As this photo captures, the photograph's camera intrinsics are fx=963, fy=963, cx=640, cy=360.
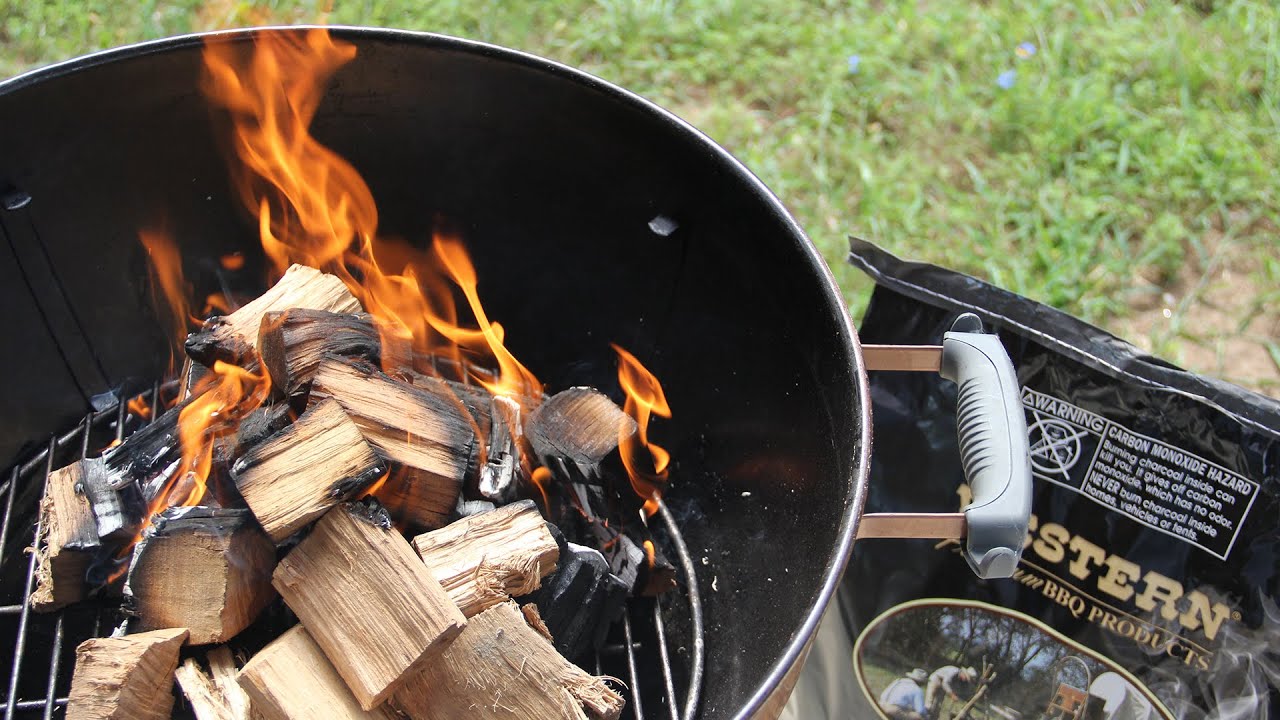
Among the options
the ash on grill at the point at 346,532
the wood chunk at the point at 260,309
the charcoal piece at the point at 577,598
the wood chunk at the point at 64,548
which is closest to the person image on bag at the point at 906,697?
the ash on grill at the point at 346,532

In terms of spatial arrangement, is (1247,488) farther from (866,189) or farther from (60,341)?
(60,341)

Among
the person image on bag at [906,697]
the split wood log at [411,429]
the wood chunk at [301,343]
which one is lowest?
the person image on bag at [906,697]

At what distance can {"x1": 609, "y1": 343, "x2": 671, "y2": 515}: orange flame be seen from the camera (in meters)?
1.76

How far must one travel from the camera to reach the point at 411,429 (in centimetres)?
145

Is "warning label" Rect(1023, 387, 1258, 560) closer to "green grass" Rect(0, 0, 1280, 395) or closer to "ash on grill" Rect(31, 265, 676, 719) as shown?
"ash on grill" Rect(31, 265, 676, 719)

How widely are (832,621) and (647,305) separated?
0.74m

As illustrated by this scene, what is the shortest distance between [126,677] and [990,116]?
2836 mm

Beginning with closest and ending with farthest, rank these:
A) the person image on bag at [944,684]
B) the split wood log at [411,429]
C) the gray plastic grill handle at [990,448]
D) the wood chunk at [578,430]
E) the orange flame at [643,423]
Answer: the gray plastic grill handle at [990,448] < the split wood log at [411,429] < the wood chunk at [578,430] < the orange flame at [643,423] < the person image on bag at [944,684]

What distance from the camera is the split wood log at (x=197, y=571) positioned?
1.33 m

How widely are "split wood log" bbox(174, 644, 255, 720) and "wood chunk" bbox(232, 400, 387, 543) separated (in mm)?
216

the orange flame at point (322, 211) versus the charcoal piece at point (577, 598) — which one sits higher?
the orange flame at point (322, 211)

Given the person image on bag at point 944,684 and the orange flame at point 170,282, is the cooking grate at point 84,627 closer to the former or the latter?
the orange flame at point 170,282

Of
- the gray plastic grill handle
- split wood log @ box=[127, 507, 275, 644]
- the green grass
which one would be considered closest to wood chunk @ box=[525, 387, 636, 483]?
split wood log @ box=[127, 507, 275, 644]

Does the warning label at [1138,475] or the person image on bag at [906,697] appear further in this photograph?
the person image on bag at [906,697]
